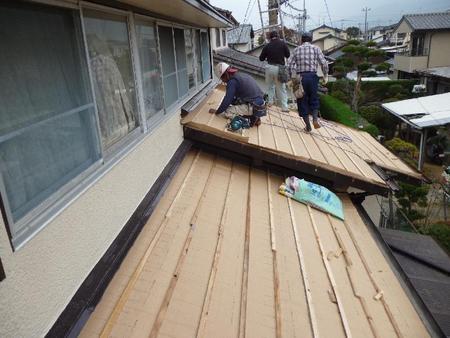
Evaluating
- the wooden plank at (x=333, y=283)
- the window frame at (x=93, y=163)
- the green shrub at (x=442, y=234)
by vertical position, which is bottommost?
the green shrub at (x=442, y=234)

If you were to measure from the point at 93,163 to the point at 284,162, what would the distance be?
3208 mm

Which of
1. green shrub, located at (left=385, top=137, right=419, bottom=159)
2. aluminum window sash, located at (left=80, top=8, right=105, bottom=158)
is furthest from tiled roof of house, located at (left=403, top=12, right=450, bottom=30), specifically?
aluminum window sash, located at (left=80, top=8, right=105, bottom=158)

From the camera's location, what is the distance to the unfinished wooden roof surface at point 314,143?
5.46m

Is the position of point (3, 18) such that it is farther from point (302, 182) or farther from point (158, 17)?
point (302, 182)

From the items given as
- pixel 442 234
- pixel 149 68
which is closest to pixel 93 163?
pixel 149 68

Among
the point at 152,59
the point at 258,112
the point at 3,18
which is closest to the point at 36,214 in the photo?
the point at 3,18

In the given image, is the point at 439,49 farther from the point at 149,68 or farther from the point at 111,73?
the point at 111,73

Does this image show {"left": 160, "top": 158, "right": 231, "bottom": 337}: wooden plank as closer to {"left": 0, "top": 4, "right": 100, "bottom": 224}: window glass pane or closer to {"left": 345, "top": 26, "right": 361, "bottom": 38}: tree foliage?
{"left": 0, "top": 4, "right": 100, "bottom": 224}: window glass pane

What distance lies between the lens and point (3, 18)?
5.85 ft

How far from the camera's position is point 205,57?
1009cm

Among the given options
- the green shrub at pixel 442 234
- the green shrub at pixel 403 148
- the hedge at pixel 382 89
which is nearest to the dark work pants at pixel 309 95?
the green shrub at pixel 442 234

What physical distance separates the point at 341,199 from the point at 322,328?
2.96 meters

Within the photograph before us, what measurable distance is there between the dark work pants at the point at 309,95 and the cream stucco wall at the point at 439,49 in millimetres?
24890

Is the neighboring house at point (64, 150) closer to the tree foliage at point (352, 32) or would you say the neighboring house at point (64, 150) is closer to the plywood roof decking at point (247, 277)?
the plywood roof decking at point (247, 277)
